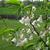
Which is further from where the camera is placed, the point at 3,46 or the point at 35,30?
the point at 3,46

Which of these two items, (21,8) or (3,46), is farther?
(3,46)

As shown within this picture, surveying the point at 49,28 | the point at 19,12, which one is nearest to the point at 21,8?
the point at 19,12

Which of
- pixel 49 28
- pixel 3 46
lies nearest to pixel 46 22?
pixel 49 28

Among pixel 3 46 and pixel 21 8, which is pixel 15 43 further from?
pixel 3 46

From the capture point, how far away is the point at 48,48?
89 centimetres

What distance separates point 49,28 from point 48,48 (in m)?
0.08

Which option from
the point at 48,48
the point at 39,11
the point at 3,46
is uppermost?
the point at 39,11

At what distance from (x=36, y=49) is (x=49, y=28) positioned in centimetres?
9

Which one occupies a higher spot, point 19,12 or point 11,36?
point 19,12

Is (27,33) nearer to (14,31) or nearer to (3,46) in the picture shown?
(14,31)

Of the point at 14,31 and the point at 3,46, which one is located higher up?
the point at 14,31

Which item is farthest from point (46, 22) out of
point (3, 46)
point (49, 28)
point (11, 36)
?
point (3, 46)

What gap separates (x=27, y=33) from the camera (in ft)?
2.81

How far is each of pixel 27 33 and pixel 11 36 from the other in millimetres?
108
